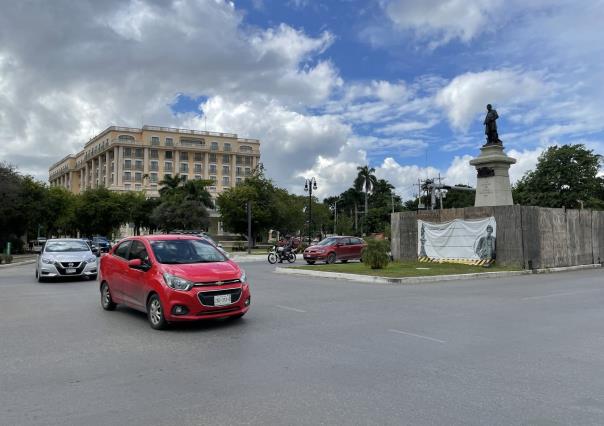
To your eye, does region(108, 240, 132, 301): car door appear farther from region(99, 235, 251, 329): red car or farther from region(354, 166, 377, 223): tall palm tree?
region(354, 166, 377, 223): tall palm tree

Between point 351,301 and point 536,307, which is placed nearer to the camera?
point 536,307

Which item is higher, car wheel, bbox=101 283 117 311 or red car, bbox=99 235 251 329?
red car, bbox=99 235 251 329

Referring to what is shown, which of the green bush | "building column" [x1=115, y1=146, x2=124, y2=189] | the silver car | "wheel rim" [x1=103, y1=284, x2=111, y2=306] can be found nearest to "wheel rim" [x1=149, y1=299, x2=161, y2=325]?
"wheel rim" [x1=103, y1=284, x2=111, y2=306]

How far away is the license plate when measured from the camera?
831 cm

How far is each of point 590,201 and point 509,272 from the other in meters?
48.9

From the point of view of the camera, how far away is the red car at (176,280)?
8.17 meters

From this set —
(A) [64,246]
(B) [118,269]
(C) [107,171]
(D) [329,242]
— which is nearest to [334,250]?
(D) [329,242]

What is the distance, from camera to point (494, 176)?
973 inches

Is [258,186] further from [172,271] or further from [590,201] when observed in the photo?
[172,271]

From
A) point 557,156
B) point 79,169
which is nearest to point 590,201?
point 557,156

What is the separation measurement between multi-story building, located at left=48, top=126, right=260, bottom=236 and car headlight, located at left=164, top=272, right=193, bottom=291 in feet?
357

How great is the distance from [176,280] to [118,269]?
7.76 ft

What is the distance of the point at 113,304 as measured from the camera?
34.5 feet

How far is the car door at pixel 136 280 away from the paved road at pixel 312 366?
1.50ft
